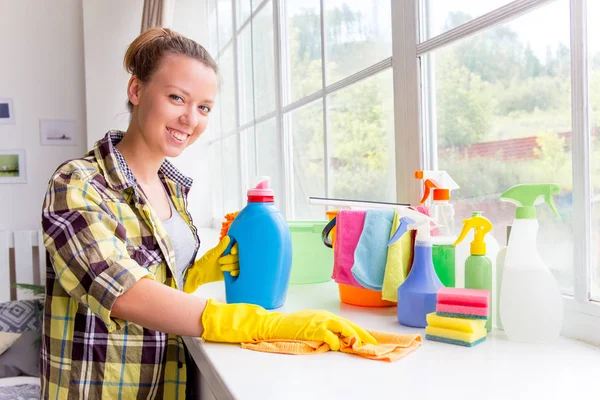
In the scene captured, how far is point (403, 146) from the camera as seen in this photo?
50.9 inches

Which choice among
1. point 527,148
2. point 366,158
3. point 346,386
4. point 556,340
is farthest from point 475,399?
point 366,158

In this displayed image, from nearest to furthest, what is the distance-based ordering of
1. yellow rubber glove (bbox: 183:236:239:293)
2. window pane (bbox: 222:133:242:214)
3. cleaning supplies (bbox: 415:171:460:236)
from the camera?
1. cleaning supplies (bbox: 415:171:460:236)
2. yellow rubber glove (bbox: 183:236:239:293)
3. window pane (bbox: 222:133:242:214)

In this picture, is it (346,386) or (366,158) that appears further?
(366,158)

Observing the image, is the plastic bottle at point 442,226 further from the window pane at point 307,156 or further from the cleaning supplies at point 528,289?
the window pane at point 307,156

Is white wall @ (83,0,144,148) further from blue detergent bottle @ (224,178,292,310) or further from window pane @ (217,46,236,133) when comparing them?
blue detergent bottle @ (224,178,292,310)

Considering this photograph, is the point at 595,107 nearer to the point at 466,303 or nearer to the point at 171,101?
the point at 466,303

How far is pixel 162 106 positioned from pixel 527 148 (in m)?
0.70

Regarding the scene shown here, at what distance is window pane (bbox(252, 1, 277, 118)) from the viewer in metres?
2.28

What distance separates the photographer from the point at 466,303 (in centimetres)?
82

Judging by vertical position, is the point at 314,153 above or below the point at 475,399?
above

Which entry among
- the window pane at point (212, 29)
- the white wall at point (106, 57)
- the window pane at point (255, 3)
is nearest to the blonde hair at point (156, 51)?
the window pane at point (255, 3)

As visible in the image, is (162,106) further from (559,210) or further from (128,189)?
(559,210)

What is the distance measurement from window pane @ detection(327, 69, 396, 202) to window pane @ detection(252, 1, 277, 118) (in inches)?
22.0

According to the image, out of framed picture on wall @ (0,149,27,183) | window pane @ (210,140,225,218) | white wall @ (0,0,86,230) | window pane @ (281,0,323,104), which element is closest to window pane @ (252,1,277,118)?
window pane @ (281,0,323,104)
